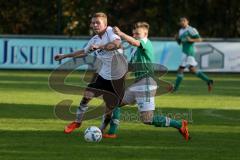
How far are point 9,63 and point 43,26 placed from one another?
15.6ft

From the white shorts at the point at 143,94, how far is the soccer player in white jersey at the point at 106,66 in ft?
1.22

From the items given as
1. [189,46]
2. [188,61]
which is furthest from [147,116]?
[189,46]

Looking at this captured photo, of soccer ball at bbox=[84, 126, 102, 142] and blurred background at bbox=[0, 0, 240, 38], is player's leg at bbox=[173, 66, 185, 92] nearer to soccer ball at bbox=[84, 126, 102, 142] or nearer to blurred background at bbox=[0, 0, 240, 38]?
soccer ball at bbox=[84, 126, 102, 142]

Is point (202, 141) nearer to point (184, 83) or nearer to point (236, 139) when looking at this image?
point (236, 139)

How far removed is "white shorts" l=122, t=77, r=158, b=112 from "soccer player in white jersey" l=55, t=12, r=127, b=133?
1.22ft

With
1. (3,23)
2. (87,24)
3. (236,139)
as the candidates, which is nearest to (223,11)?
(87,24)

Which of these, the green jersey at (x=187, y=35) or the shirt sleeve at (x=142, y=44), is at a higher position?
the green jersey at (x=187, y=35)

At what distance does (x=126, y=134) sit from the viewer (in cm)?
1466

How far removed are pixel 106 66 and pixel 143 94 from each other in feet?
3.68

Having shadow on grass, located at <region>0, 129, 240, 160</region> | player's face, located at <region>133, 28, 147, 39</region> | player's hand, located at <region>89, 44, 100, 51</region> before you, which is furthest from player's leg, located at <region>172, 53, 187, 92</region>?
player's face, located at <region>133, 28, 147, 39</region>

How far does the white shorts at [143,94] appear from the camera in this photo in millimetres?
13477

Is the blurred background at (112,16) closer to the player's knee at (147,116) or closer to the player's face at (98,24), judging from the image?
the player's face at (98,24)

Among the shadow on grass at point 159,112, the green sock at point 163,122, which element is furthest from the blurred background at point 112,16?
the green sock at point 163,122

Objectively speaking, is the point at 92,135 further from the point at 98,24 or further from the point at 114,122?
the point at 98,24
